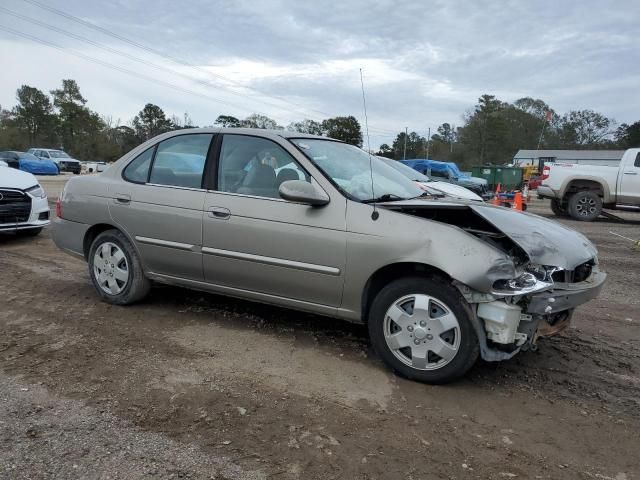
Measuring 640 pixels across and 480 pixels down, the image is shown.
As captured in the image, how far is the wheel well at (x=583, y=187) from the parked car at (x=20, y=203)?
41.8ft

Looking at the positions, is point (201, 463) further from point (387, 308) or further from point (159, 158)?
point (159, 158)

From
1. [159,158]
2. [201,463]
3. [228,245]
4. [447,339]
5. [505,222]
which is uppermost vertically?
[159,158]

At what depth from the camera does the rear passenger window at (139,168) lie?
487cm

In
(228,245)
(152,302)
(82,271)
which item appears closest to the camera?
(228,245)

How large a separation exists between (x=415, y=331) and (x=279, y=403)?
984 mm

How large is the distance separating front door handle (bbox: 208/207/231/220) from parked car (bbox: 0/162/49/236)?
16.2ft

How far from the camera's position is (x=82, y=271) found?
6.42 metres

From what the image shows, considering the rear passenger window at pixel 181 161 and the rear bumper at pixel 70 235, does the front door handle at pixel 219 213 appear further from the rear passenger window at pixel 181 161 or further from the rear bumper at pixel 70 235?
the rear bumper at pixel 70 235

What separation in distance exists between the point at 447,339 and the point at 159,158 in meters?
3.04

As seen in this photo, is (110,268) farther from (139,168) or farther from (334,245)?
(334,245)

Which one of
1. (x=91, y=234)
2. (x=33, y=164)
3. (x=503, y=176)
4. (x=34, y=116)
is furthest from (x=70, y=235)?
(x=34, y=116)

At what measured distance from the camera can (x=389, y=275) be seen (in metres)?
3.67

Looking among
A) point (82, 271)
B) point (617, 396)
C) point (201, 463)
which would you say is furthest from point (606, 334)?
point (82, 271)

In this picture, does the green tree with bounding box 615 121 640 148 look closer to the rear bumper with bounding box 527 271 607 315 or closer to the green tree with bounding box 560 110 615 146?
the green tree with bounding box 560 110 615 146
